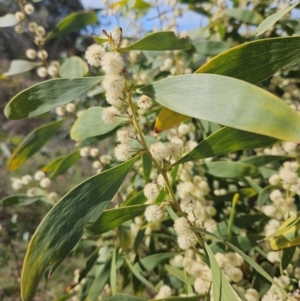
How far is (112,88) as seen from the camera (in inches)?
25.7

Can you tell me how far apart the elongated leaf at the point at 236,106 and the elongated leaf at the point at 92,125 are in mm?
320

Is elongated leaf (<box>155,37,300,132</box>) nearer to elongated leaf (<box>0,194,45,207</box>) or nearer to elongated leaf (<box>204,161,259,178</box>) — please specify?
elongated leaf (<box>204,161,259,178</box>)

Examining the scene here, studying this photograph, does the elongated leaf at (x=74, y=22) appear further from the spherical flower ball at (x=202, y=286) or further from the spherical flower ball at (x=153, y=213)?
the spherical flower ball at (x=202, y=286)

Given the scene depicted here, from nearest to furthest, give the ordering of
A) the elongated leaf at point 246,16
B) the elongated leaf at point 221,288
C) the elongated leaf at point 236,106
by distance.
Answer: the elongated leaf at point 236,106 → the elongated leaf at point 221,288 → the elongated leaf at point 246,16

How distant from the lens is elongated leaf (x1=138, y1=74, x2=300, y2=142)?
0.48 metres

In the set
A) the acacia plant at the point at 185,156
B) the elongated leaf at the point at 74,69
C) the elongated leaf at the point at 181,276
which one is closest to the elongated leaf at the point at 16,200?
the acacia plant at the point at 185,156

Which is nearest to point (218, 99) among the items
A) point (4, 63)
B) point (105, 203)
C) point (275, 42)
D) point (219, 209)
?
point (275, 42)

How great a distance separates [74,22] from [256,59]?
2.87ft

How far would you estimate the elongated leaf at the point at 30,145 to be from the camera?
1.16m

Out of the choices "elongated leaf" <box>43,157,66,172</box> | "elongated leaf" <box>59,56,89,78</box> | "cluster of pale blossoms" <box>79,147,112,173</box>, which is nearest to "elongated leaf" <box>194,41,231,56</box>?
"elongated leaf" <box>59,56,89,78</box>

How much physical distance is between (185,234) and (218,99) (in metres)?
0.30

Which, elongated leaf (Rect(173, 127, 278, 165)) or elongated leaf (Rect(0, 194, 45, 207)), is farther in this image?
elongated leaf (Rect(0, 194, 45, 207))

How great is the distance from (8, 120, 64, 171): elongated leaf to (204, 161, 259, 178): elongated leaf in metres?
0.48

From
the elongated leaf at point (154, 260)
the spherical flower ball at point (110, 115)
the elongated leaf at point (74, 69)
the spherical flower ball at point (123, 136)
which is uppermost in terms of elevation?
the spherical flower ball at point (110, 115)
